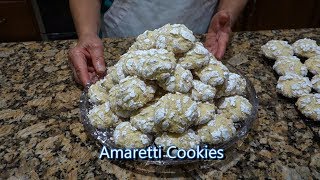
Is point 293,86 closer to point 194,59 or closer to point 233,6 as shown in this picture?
point 194,59

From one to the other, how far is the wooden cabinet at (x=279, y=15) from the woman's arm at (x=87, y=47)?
1194 mm

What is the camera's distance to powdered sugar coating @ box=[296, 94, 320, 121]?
908 mm

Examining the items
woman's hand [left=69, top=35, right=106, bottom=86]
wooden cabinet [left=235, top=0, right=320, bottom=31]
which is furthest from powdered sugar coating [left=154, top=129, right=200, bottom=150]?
wooden cabinet [left=235, top=0, right=320, bottom=31]

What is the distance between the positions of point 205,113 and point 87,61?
18.9 inches

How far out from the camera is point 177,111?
0.74 meters

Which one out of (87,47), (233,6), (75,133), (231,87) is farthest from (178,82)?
(233,6)

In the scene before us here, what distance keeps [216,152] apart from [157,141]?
143mm

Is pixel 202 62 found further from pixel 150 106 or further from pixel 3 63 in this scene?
pixel 3 63

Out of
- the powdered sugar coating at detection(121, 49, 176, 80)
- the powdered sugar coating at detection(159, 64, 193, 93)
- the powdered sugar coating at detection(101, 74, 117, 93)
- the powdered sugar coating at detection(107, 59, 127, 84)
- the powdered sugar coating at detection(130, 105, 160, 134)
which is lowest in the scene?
the powdered sugar coating at detection(101, 74, 117, 93)

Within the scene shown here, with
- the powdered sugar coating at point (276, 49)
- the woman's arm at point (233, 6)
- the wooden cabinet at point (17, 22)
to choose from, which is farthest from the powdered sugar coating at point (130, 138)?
the wooden cabinet at point (17, 22)

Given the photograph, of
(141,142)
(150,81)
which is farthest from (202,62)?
(141,142)

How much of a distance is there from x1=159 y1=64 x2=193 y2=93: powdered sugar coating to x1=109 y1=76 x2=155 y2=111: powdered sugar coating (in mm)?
35

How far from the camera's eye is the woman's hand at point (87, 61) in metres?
1.02

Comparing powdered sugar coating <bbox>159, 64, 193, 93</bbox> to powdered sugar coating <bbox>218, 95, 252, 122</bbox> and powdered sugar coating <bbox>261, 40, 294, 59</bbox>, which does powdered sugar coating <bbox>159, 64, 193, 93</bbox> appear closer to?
powdered sugar coating <bbox>218, 95, 252, 122</bbox>
